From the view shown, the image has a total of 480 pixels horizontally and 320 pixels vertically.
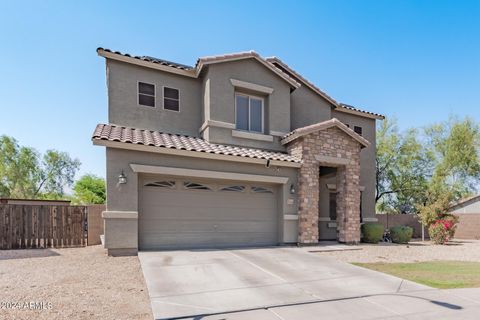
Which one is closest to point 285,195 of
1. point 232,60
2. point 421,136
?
point 232,60

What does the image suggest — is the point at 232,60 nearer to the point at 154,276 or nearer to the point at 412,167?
the point at 154,276

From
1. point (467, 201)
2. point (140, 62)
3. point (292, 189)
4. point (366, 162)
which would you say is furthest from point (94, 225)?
point (467, 201)

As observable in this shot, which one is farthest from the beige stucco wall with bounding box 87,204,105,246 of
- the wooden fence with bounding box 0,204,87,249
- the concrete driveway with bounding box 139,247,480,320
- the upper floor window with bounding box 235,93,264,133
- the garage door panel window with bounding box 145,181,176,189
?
the upper floor window with bounding box 235,93,264,133

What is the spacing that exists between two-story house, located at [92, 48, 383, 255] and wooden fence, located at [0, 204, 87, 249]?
14.9 ft

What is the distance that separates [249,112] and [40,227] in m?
10.5

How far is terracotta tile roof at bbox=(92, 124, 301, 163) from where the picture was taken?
9891mm

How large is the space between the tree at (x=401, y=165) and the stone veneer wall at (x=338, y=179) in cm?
1665

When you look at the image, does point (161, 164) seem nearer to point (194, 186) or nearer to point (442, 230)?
point (194, 186)

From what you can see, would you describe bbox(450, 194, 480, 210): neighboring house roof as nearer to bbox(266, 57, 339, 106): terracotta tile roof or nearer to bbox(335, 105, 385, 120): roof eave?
bbox(335, 105, 385, 120): roof eave

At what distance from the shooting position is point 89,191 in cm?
3133

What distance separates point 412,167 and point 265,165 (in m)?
23.0

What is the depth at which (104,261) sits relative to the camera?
8.62m

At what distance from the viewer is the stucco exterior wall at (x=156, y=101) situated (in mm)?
11719

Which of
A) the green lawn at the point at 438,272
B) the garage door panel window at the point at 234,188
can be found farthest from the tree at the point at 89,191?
the green lawn at the point at 438,272
